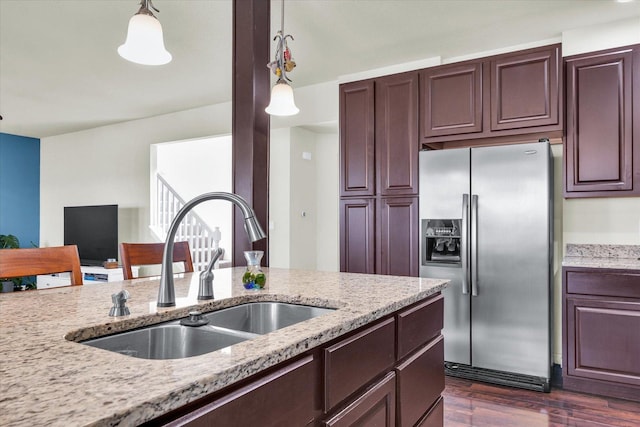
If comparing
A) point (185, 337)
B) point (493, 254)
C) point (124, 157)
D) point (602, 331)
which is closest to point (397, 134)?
point (493, 254)

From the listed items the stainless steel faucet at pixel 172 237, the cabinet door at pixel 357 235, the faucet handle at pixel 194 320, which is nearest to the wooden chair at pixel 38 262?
the stainless steel faucet at pixel 172 237

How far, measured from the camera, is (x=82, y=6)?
3119mm

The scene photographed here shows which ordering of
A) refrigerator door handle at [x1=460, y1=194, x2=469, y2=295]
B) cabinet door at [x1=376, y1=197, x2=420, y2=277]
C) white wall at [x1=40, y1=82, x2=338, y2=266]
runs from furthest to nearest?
1. white wall at [x1=40, y1=82, x2=338, y2=266]
2. cabinet door at [x1=376, y1=197, x2=420, y2=277]
3. refrigerator door handle at [x1=460, y1=194, x2=469, y2=295]

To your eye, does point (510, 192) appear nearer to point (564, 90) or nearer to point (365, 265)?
point (564, 90)

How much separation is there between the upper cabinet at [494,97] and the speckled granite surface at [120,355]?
219cm

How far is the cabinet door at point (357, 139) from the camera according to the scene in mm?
3785

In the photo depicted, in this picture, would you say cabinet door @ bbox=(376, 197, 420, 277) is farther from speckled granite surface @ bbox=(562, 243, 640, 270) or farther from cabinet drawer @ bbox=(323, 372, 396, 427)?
cabinet drawer @ bbox=(323, 372, 396, 427)

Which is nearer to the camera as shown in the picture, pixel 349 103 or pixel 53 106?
pixel 349 103

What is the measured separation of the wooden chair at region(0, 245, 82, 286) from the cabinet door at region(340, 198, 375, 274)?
2493mm

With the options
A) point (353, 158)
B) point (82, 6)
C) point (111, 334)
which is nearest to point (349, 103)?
point (353, 158)

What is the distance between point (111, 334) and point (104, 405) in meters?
0.53

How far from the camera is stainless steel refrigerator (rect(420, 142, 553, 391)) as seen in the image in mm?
2977

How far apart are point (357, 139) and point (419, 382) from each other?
2.68 metres

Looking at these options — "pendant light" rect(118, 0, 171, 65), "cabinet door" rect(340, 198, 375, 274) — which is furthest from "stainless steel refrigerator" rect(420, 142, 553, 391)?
"pendant light" rect(118, 0, 171, 65)
